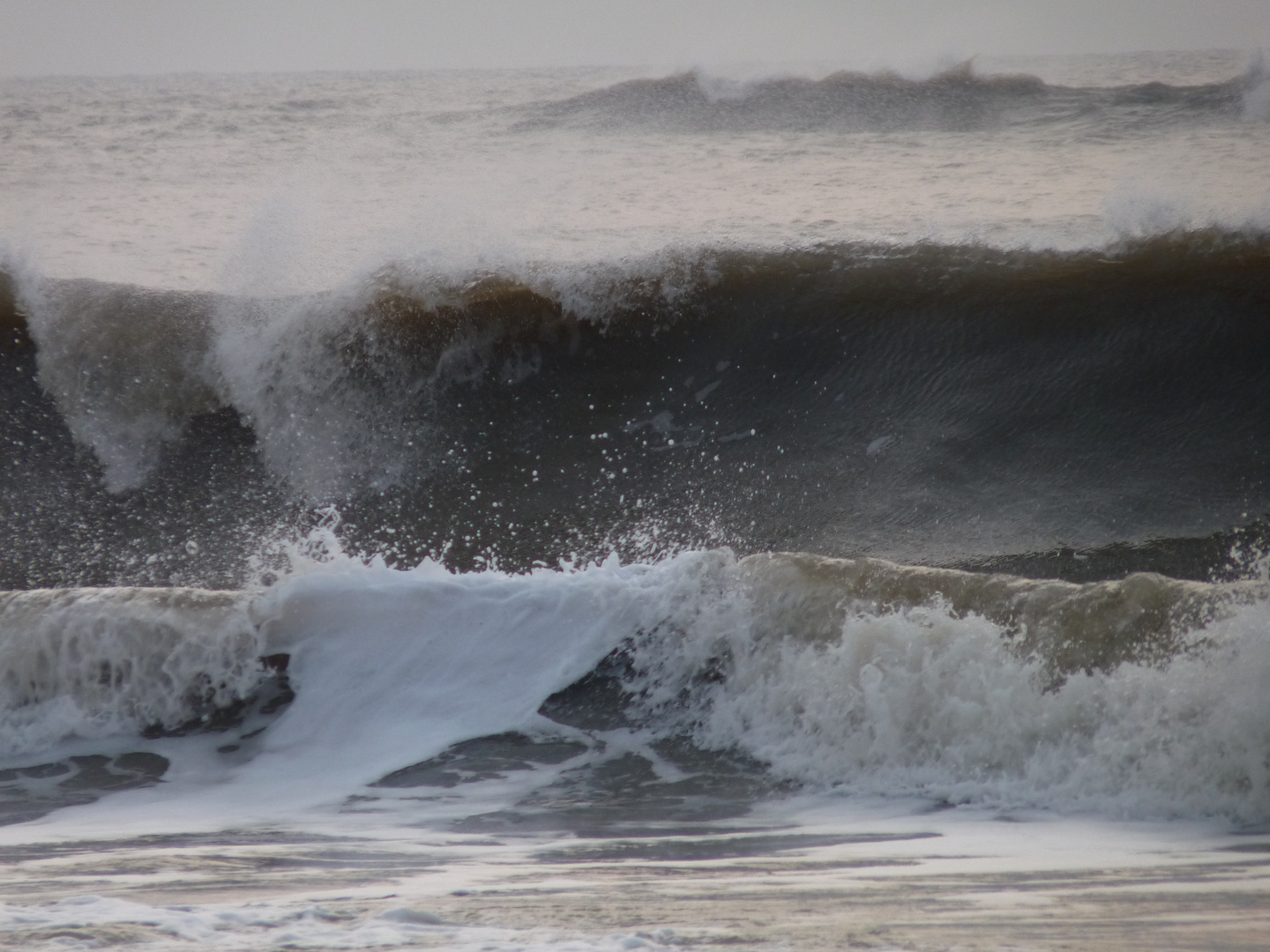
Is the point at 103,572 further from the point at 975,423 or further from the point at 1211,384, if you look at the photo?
the point at 1211,384

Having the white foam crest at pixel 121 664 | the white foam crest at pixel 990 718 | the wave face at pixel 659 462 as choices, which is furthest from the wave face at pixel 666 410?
the white foam crest at pixel 990 718

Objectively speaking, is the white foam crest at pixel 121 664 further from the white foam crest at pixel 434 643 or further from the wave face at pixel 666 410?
the wave face at pixel 666 410

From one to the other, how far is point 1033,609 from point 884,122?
266 inches

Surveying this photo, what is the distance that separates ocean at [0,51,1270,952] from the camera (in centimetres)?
253

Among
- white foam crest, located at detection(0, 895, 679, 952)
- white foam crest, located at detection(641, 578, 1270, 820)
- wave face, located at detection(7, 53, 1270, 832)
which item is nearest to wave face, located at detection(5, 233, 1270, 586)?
wave face, located at detection(7, 53, 1270, 832)

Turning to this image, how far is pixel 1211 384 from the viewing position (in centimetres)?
545

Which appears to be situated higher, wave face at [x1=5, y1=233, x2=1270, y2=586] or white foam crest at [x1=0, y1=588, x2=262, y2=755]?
wave face at [x1=5, y1=233, x2=1270, y2=586]

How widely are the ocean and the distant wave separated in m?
0.04

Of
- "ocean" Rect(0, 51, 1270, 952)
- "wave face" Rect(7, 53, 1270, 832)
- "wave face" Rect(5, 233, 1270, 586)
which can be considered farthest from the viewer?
"wave face" Rect(5, 233, 1270, 586)

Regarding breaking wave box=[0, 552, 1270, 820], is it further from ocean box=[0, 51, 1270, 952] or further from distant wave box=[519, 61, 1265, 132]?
distant wave box=[519, 61, 1265, 132]

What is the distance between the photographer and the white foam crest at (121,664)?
408cm

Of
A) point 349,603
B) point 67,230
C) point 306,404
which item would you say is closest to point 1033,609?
point 349,603

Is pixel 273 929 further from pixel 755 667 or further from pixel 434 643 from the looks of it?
pixel 434 643

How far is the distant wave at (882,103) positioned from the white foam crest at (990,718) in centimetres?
637
